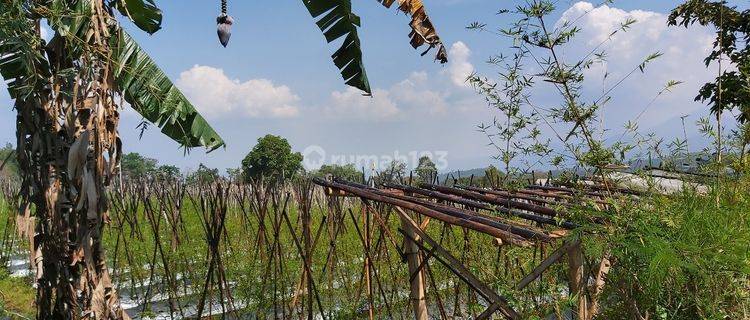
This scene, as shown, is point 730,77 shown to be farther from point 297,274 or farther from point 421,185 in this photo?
point 297,274

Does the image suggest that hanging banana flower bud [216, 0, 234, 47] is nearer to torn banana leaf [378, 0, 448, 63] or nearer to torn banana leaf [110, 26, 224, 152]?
torn banana leaf [110, 26, 224, 152]

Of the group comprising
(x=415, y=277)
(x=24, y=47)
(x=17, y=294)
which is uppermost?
(x=24, y=47)

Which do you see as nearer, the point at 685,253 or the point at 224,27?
the point at 685,253

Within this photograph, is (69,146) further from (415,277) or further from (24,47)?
(415,277)

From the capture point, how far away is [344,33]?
155 inches

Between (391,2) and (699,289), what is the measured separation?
2.48 meters

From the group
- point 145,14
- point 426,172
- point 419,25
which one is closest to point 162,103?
point 145,14

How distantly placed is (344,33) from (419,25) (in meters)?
0.61

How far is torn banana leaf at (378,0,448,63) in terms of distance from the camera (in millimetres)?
3539

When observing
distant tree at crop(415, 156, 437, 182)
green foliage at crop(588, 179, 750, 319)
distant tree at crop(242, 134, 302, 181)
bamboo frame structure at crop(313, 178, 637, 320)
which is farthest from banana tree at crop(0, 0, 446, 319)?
distant tree at crop(242, 134, 302, 181)

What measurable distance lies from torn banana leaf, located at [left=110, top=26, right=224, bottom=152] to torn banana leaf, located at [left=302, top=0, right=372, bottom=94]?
1030mm

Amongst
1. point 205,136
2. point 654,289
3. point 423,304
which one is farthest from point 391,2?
point 654,289

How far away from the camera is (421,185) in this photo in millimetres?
3539

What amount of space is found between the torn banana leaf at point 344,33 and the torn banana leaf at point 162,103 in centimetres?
103
